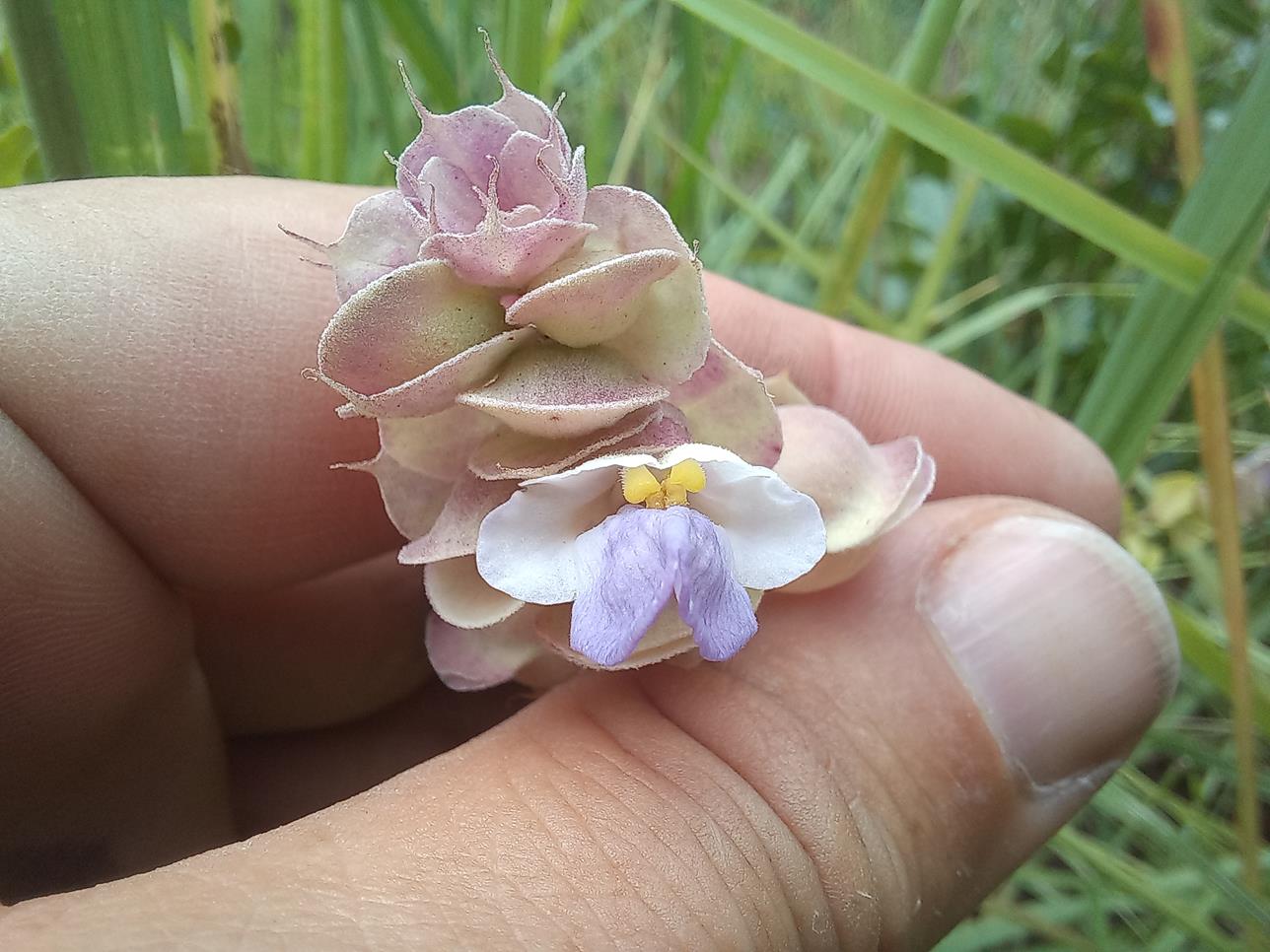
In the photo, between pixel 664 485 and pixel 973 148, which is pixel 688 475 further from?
pixel 973 148

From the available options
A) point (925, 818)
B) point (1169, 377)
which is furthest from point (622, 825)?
point (1169, 377)

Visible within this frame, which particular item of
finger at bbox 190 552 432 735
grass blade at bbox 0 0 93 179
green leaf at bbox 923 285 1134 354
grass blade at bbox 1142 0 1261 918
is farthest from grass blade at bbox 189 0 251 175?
green leaf at bbox 923 285 1134 354

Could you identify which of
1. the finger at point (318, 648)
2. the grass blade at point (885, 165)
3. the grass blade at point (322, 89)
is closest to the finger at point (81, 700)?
the finger at point (318, 648)

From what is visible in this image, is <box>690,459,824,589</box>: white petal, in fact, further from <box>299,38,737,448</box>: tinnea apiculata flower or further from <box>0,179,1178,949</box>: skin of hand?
<box>0,179,1178,949</box>: skin of hand

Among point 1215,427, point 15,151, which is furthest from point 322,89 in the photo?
point 1215,427

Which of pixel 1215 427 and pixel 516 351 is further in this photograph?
pixel 1215 427

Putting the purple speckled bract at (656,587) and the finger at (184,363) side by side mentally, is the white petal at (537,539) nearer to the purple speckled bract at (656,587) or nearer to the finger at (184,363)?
the purple speckled bract at (656,587)
